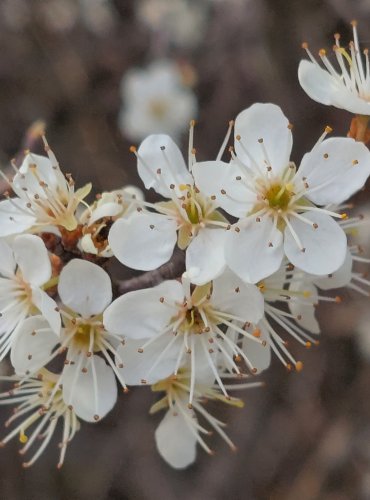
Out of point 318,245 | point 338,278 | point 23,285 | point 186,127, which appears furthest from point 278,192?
point 186,127

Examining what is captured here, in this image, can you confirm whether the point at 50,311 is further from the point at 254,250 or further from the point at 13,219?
the point at 254,250

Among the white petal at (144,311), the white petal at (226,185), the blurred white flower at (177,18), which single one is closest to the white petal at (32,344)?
the white petal at (144,311)

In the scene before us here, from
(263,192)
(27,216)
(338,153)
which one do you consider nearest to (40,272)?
(27,216)

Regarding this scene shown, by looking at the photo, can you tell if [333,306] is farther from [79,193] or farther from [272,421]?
[79,193]

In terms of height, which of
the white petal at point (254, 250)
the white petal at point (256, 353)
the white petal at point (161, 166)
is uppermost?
the white petal at point (161, 166)

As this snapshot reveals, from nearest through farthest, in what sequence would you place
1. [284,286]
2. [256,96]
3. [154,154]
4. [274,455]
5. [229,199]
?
[229,199] → [154,154] → [284,286] → [274,455] → [256,96]

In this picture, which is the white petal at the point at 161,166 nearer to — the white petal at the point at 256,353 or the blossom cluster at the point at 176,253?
the blossom cluster at the point at 176,253
